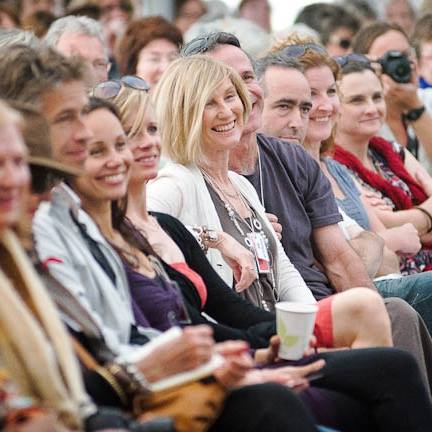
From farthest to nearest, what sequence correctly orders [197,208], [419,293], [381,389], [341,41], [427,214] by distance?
[341,41]
[427,214]
[419,293]
[197,208]
[381,389]

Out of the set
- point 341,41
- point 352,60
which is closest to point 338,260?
point 352,60

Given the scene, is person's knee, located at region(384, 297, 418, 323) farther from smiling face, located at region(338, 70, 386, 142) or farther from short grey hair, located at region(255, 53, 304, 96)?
smiling face, located at region(338, 70, 386, 142)

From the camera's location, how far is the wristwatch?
691 cm

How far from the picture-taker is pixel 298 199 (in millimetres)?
4891

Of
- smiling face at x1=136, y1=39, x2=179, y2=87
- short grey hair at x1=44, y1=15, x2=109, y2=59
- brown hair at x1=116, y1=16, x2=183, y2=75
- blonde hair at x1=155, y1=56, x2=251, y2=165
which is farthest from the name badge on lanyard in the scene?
brown hair at x1=116, y1=16, x2=183, y2=75

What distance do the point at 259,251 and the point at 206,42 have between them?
1.02m

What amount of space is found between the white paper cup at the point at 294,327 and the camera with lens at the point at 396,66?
3.52 meters

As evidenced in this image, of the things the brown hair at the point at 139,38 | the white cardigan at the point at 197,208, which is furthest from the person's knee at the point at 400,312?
the brown hair at the point at 139,38

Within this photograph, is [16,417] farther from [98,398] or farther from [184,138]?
[184,138]

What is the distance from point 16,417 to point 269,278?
6.11 ft

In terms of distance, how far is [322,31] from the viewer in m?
9.92

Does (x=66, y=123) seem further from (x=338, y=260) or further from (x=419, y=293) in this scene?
(x=419, y=293)

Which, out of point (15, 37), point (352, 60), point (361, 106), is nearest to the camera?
point (15, 37)

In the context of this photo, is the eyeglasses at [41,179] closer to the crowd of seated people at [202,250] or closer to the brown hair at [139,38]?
the crowd of seated people at [202,250]
